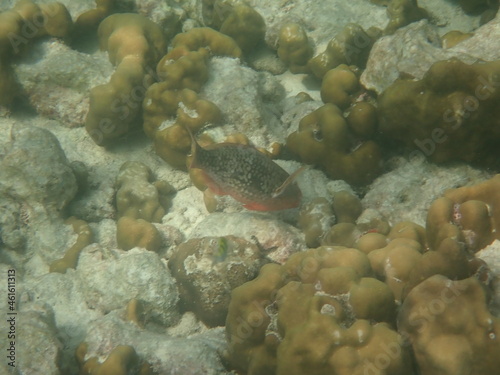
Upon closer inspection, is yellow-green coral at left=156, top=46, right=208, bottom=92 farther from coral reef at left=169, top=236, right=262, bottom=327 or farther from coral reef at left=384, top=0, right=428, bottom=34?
coral reef at left=384, top=0, right=428, bottom=34

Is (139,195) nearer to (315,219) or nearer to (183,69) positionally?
(183,69)

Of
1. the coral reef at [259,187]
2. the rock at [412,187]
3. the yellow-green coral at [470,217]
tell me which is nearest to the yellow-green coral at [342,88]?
the coral reef at [259,187]

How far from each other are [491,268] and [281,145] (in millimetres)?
2993

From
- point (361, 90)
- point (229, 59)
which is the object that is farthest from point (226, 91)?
point (361, 90)

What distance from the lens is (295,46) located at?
6.39 meters

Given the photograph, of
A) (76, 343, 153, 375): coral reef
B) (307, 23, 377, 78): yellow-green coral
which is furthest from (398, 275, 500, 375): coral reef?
(307, 23, 377, 78): yellow-green coral

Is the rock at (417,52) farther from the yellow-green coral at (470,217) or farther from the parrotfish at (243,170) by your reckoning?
the parrotfish at (243,170)

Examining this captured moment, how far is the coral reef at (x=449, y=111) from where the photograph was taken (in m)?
3.64

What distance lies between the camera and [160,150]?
5332 millimetres

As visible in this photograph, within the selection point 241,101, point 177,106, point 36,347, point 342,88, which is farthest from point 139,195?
point 342,88

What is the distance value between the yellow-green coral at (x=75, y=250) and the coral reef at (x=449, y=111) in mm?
3883

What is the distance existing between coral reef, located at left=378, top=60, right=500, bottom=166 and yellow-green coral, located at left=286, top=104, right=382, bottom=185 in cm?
46

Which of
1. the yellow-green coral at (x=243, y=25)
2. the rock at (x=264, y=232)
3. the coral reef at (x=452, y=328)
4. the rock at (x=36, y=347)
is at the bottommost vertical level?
the rock at (x=36, y=347)

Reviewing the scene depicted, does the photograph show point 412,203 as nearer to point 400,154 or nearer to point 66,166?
point 400,154
